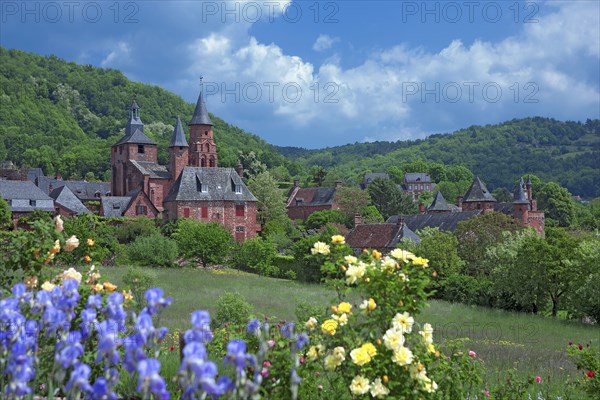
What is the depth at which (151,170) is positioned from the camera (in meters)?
71.5

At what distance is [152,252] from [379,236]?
2109 cm

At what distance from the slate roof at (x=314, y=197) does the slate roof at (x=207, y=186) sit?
102ft

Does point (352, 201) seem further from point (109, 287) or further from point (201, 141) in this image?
point (109, 287)

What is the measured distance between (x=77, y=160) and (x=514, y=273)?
362 ft

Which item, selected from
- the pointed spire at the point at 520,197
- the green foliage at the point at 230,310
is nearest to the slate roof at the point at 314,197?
the pointed spire at the point at 520,197

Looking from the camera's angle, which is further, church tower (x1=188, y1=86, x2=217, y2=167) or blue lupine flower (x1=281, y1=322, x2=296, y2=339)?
church tower (x1=188, y1=86, x2=217, y2=167)

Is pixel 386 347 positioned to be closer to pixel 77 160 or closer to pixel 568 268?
pixel 568 268

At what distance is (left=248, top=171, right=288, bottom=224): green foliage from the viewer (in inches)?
3073

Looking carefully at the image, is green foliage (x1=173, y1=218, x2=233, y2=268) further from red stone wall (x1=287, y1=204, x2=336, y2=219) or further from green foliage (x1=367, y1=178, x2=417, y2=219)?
green foliage (x1=367, y1=178, x2=417, y2=219)

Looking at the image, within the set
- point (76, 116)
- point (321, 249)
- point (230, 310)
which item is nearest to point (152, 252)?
point (230, 310)

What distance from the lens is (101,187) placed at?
9581 centimetres

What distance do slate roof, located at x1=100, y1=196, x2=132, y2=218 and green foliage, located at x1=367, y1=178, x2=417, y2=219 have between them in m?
43.6

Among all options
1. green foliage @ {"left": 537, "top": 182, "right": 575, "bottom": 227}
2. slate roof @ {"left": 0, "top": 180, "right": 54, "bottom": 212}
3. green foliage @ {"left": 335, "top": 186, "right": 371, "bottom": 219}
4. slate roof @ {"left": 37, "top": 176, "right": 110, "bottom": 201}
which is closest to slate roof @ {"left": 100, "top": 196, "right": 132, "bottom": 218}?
slate roof @ {"left": 0, "top": 180, "right": 54, "bottom": 212}

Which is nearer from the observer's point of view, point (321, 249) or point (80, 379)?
point (80, 379)
